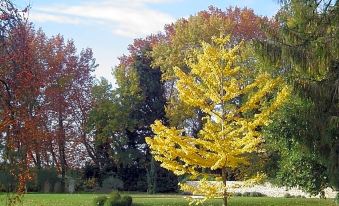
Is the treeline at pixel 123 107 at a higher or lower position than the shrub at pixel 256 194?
higher

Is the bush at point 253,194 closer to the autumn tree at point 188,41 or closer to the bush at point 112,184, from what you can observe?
the autumn tree at point 188,41

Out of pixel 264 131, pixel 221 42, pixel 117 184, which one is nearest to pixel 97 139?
pixel 117 184

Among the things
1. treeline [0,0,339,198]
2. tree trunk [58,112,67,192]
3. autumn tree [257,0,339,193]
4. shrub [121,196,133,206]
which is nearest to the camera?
autumn tree [257,0,339,193]

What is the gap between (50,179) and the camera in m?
36.2

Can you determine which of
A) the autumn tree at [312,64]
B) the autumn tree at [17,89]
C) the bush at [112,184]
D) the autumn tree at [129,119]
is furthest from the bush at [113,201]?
the autumn tree at [129,119]

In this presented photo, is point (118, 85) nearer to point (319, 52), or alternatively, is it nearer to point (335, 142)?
point (335, 142)

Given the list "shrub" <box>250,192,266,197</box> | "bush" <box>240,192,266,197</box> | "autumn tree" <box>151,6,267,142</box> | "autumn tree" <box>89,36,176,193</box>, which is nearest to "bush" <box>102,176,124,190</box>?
"autumn tree" <box>89,36,176,193</box>

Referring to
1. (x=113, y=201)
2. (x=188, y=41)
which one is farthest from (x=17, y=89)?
(x=188, y=41)

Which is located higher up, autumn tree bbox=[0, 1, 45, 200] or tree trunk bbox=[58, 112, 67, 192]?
tree trunk bbox=[58, 112, 67, 192]

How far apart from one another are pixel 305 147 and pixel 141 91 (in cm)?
2316

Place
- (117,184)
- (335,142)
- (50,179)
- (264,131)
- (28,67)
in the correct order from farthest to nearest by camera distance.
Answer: (117,184), (50,179), (264,131), (335,142), (28,67)

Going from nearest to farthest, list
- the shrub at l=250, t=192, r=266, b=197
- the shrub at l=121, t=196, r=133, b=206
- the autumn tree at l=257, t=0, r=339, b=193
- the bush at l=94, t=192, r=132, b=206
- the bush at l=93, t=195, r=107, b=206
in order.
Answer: the autumn tree at l=257, t=0, r=339, b=193
the bush at l=94, t=192, r=132, b=206
the bush at l=93, t=195, r=107, b=206
the shrub at l=121, t=196, r=133, b=206
the shrub at l=250, t=192, r=266, b=197

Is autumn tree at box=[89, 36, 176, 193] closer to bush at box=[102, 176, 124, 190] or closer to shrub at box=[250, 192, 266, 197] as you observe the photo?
bush at box=[102, 176, 124, 190]

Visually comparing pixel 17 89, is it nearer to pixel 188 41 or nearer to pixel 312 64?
pixel 312 64
